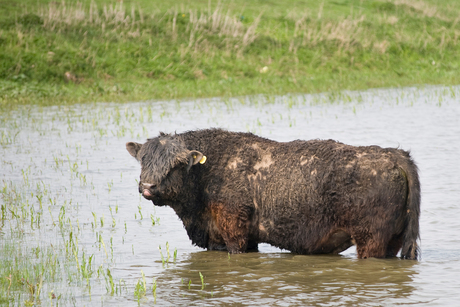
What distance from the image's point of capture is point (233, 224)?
24.5ft

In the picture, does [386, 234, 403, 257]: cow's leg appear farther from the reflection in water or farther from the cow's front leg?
the cow's front leg

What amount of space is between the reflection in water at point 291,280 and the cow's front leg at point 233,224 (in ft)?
0.50

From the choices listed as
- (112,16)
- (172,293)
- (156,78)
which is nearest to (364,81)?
Answer: (156,78)

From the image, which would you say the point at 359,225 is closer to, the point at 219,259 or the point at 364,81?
the point at 219,259

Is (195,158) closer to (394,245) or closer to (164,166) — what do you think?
(164,166)

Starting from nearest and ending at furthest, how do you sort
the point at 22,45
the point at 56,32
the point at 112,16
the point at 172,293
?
1. the point at 172,293
2. the point at 22,45
3. the point at 56,32
4. the point at 112,16

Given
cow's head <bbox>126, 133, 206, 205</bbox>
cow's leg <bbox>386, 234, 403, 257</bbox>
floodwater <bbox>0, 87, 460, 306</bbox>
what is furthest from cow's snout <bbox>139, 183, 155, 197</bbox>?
cow's leg <bbox>386, 234, 403, 257</bbox>

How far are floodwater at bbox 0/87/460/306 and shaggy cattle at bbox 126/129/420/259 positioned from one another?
0.30m

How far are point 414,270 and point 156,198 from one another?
3.13 m

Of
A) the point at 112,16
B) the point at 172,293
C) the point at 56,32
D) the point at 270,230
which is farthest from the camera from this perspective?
the point at 112,16

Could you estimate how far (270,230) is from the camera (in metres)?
7.40

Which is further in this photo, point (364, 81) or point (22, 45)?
point (364, 81)

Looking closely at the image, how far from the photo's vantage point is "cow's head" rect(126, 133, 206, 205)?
24.0ft

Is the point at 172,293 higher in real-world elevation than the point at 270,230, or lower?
lower
